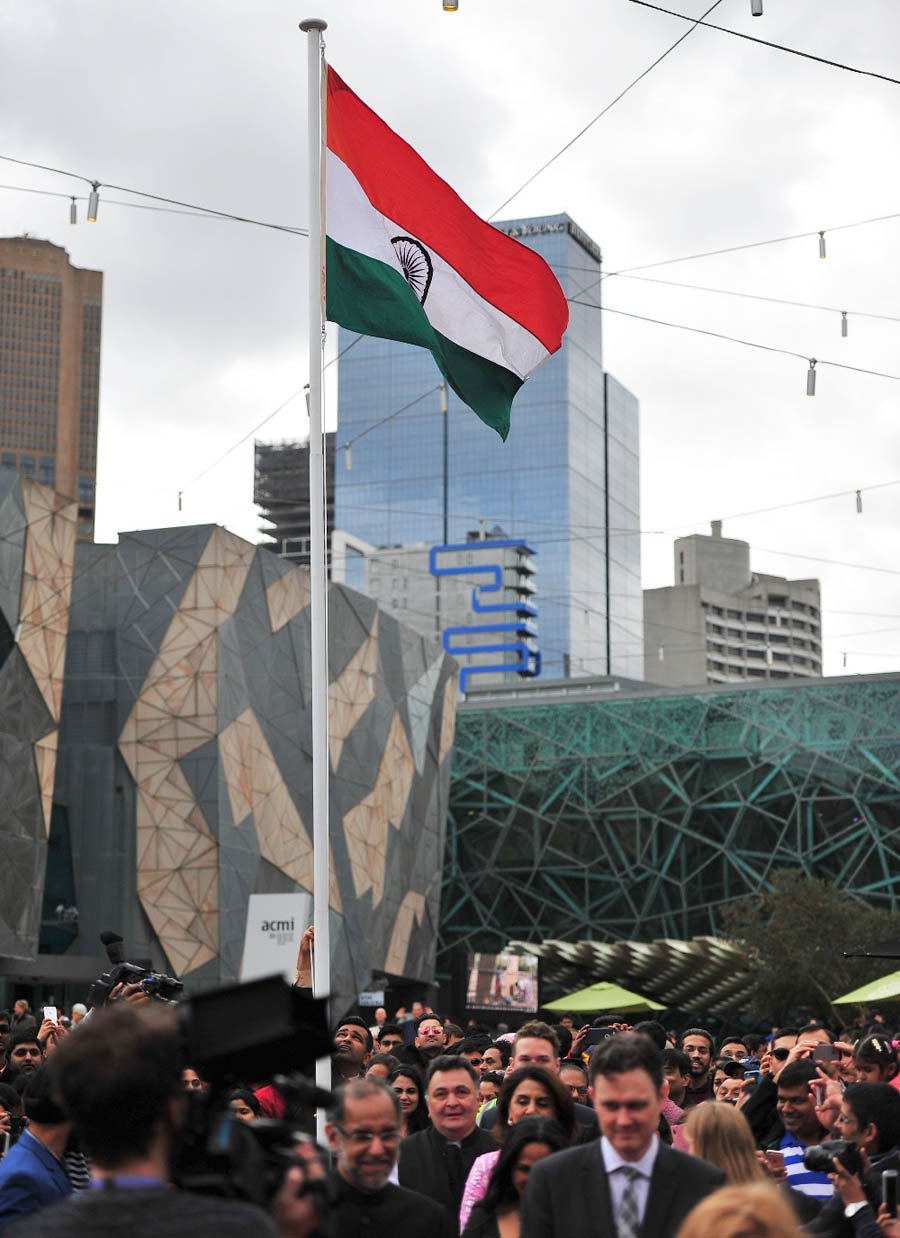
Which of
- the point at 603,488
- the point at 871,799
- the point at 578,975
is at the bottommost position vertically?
the point at 578,975

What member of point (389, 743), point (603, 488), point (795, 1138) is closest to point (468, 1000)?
point (389, 743)

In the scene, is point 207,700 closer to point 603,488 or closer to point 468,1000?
point 468,1000

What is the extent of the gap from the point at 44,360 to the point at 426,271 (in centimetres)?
18472

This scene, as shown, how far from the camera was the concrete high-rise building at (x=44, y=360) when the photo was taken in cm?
18462

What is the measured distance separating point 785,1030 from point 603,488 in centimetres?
18613

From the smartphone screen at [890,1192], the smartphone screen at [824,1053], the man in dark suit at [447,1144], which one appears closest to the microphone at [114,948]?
the man in dark suit at [447,1144]

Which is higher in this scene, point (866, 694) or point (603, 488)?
point (603, 488)

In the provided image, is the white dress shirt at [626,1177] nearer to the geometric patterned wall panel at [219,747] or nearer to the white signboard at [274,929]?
the white signboard at [274,929]

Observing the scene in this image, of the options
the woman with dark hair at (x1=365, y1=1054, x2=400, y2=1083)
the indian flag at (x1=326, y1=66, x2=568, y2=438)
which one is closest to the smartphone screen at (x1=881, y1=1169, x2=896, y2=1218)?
the woman with dark hair at (x1=365, y1=1054, x2=400, y2=1083)

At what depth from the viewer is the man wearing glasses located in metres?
6.00

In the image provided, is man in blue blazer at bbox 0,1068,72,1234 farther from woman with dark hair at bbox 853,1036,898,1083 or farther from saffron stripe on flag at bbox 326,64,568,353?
saffron stripe on flag at bbox 326,64,568,353

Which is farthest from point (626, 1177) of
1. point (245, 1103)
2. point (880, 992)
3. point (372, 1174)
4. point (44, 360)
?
point (44, 360)

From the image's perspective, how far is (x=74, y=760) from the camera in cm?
4378

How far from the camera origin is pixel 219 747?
140ft
